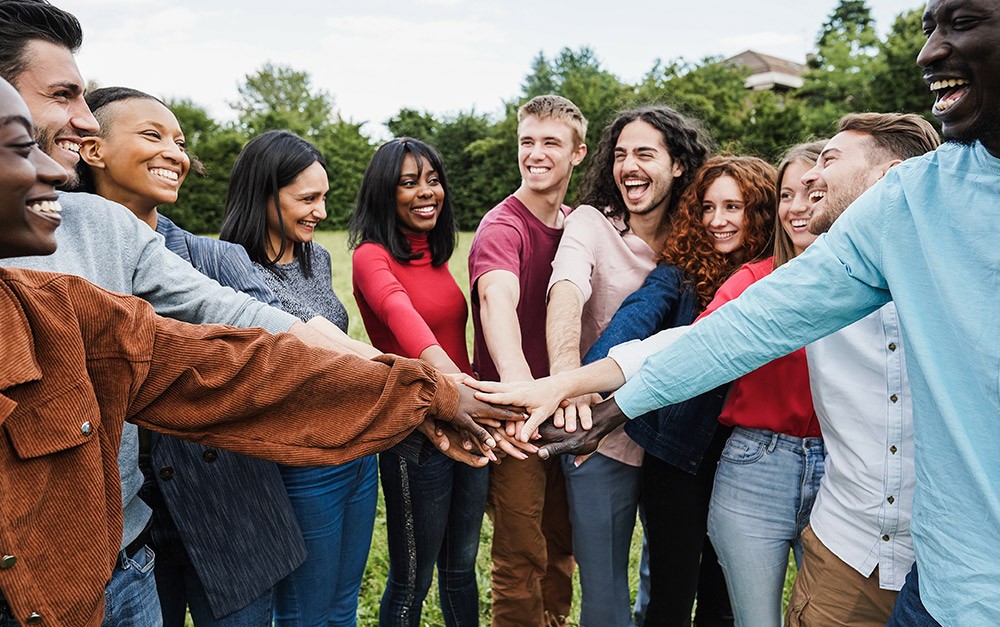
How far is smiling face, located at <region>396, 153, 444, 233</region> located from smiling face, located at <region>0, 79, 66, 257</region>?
6.35ft

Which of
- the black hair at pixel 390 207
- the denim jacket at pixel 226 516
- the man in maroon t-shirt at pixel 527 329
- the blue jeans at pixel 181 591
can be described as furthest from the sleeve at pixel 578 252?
the blue jeans at pixel 181 591

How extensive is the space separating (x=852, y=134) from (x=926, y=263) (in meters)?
1.09

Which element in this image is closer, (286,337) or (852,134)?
(286,337)

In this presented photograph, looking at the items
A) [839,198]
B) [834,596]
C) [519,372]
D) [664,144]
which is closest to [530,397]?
[519,372]

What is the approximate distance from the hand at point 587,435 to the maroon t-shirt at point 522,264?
62 cm

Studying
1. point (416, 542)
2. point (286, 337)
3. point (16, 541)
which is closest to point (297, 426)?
point (286, 337)

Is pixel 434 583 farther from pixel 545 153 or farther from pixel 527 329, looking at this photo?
pixel 545 153

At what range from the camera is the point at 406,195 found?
327 centimetres

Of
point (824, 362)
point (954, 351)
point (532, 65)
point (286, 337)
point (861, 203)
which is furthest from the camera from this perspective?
point (532, 65)

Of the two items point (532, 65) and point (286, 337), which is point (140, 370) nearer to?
point (286, 337)

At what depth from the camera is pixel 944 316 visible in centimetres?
157

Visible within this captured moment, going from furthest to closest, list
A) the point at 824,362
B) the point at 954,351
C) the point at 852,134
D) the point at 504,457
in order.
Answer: the point at 504,457
the point at 852,134
the point at 824,362
the point at 954,351

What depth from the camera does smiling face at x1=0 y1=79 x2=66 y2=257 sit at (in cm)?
129

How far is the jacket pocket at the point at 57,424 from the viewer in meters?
1.32
